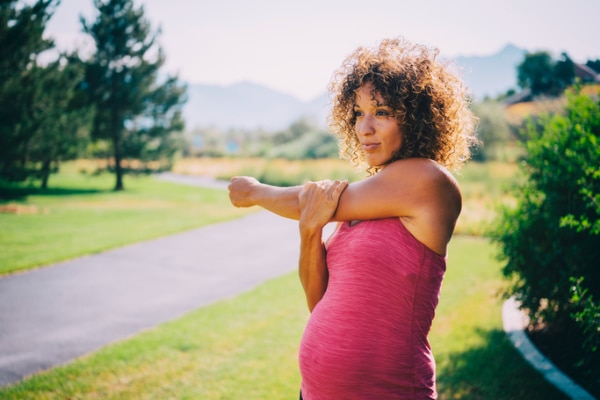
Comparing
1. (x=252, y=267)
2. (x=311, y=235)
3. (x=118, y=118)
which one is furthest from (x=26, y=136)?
(x=311, y=235)

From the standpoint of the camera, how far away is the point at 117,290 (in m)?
6.79

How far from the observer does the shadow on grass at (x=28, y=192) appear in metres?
17.4

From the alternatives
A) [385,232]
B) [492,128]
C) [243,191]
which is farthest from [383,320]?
[492,128]

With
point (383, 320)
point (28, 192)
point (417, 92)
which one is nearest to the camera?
point (383, 320)

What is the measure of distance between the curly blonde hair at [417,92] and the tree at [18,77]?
16.9 metres

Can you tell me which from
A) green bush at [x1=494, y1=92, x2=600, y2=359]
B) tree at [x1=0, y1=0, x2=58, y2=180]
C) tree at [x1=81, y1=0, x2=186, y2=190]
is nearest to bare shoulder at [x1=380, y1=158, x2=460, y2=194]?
green bush at [x1=494, y1=92, x2=600, y2=359]

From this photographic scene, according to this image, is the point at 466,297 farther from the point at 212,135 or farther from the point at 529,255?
the point at 212,135

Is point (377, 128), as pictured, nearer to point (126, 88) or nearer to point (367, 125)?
point (367, 125)

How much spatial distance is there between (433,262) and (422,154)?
49 centimetres

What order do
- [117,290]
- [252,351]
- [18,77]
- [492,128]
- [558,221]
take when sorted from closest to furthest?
[558,221] → [252,351] → [117,290] → [18,77] → [492,128]

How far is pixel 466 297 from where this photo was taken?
6.43 m

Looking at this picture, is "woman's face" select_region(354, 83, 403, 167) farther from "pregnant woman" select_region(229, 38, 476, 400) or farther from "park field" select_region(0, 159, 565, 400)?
"park field" select_region(0, 159, 565, 400)

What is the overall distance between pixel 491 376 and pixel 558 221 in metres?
1.67

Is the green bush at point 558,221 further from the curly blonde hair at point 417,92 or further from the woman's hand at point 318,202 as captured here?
the woman's hand at point 318,202
